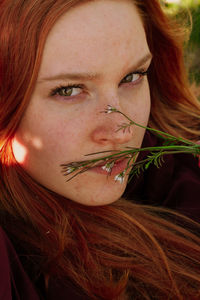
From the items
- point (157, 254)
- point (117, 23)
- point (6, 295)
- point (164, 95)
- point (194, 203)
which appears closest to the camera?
point (6, 295)

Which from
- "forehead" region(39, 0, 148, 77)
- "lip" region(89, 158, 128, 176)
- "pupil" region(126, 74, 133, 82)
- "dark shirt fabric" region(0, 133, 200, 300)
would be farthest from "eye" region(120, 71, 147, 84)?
"dark shirt fabric" region(0, 133, 200, 300)

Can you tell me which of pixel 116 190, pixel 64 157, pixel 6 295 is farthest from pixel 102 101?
pixel 6 295

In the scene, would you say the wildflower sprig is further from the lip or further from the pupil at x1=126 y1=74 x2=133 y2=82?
the pupil at x1=126 y1=74 x2=133 y2=82

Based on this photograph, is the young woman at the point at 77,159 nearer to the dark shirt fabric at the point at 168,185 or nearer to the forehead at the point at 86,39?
the forehead at the point at 86,39

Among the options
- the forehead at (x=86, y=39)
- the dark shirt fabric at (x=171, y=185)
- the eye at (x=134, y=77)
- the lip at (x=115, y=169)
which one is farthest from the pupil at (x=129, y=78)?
→ the dark shirt fabric at (x=171, y=185)

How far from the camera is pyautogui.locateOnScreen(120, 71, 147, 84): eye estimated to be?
177 cm

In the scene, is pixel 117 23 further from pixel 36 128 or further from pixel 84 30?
pixel 36 128

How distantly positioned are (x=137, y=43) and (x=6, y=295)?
3.32 feet

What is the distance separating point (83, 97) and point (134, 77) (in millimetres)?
304

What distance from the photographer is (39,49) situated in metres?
1.50

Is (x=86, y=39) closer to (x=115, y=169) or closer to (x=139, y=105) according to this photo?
(x=139, y=105)

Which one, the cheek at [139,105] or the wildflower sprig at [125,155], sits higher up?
the cheek at [139,105]

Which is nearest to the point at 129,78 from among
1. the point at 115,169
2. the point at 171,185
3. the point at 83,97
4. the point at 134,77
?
the point at 134,77

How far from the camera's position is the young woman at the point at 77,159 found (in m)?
1.52
